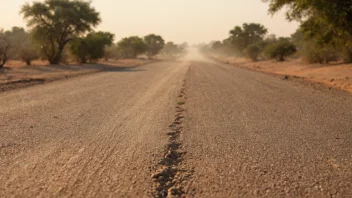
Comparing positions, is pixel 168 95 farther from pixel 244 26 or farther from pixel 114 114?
pixel 244 26

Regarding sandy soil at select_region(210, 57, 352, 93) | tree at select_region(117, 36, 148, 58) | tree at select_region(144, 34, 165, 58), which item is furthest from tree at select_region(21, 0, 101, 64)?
tree at select_region(144, 34, 165, 58)

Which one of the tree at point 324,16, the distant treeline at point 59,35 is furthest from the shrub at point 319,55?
the distant treeline at point 59,35

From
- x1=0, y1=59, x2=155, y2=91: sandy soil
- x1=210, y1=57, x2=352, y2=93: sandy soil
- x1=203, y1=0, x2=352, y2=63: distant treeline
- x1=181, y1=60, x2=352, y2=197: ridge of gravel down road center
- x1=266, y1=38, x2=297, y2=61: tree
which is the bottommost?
x1=210, y1=57, x2=352, y2=93: sandy soil

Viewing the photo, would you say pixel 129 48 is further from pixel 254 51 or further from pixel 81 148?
pixel 81 148

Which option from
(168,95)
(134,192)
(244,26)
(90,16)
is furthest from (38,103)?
(244,26)

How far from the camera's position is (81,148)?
14.2 feet

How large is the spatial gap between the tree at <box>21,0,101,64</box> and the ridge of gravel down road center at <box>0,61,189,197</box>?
27332 mm

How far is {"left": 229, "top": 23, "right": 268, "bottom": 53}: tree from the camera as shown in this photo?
7462 cm

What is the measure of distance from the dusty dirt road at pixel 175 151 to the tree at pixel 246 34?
231 ft

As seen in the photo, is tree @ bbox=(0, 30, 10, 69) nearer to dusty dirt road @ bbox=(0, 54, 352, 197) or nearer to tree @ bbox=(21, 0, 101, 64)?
tree @ bbox=(21, 0, 101, 64)

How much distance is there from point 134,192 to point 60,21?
111 feet

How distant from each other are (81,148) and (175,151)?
1.35m

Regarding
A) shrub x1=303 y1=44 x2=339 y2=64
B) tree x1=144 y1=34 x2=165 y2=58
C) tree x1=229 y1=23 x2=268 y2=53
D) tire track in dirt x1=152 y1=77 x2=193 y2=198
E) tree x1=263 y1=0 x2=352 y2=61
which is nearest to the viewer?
tire track in dirt x1=152 y1=77 x2=193 y2=198

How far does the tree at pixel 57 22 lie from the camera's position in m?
32.3
